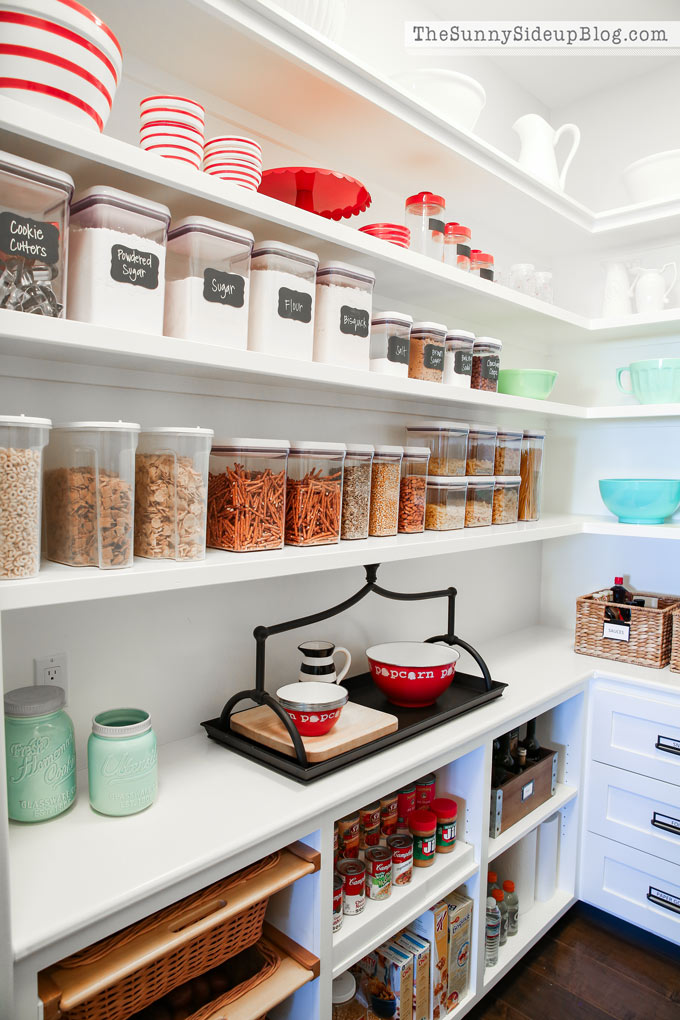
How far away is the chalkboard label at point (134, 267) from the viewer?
106 cm

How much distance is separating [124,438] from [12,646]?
0.48 metres

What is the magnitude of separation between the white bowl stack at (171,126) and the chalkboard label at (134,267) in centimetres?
21

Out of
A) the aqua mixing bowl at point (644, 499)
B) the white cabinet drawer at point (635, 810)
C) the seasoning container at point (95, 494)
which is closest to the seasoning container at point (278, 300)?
Answer: the seasoning container at point (95, 494)

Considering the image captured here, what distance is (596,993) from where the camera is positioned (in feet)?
6.22

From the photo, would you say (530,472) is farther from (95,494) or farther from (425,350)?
(95,494)

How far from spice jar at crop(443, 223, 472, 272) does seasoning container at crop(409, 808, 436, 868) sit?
1432mm

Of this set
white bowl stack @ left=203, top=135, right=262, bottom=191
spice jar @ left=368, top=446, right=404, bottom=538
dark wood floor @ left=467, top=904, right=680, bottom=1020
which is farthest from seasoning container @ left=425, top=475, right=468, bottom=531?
dark wood floor @ left=467, top=904, right=680, bottom=1020

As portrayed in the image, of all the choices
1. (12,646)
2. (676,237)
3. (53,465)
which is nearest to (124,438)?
(53,465)

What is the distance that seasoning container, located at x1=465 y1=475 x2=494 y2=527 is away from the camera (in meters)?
1.96

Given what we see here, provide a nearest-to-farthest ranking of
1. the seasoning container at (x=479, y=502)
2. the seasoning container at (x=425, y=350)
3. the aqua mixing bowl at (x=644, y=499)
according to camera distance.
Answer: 1. the seasoning container at (x=425, y=350)
2. the seasoning container at (x=479, y=502)
3. the aqua mixing bowl at (x=644, y=499)

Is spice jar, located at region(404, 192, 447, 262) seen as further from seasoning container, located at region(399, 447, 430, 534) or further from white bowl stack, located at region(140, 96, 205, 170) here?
white bowl stack, located at region(140, 96, 205, 170)

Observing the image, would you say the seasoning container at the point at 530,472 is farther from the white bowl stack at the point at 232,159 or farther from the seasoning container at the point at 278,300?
the white bowl stack at the point at 232,159

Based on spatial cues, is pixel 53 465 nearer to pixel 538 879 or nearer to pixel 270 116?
pixel 270 116

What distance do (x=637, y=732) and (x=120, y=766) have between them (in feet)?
5.33
